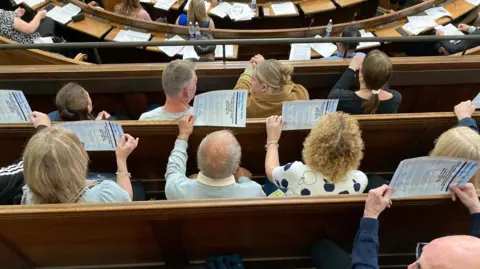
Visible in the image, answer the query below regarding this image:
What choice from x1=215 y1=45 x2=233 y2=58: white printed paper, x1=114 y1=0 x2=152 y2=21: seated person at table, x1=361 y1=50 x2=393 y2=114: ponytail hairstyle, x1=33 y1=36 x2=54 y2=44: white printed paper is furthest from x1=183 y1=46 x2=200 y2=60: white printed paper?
x1=361 y1=50 x2=393 y2=114: ponytail hairstyle

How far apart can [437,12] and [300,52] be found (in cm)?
186

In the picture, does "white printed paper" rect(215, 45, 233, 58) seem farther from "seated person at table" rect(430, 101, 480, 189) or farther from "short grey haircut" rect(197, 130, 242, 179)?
"seated person at table" rect(430, 101, 480, 189)

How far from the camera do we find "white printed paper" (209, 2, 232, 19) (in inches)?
181

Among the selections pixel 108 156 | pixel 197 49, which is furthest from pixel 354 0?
pixel 108 156

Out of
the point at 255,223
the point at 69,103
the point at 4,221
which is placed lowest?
the point at 255,223

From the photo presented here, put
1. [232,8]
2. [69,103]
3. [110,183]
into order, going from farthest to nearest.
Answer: [232,8] → [69,103] → [110,183]

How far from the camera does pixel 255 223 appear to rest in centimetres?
182

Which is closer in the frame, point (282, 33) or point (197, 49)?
point (197, 49)

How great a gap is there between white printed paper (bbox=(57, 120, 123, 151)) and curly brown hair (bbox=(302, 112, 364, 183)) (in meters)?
0.94

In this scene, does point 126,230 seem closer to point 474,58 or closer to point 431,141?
point 431,141

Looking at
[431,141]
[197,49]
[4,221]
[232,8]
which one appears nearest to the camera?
[4,221]

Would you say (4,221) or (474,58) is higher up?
(474,58)

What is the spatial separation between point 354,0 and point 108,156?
3.83 meters

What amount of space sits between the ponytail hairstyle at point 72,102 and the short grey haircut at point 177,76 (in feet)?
1.46
